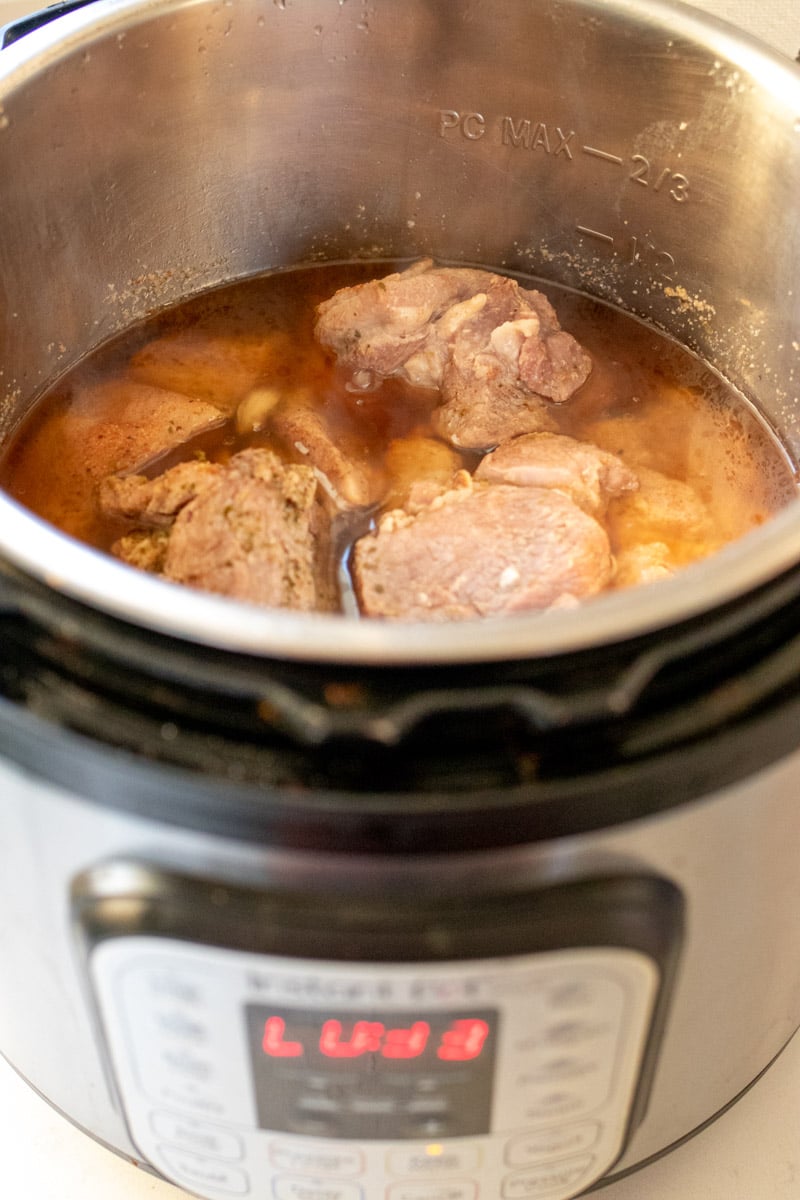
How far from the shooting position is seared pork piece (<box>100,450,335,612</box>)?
1072 mm

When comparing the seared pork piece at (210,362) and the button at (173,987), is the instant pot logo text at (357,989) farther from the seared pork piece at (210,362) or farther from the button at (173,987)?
the seared pork piece at (210,362)

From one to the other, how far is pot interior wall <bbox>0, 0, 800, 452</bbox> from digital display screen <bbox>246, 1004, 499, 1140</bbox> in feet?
2.82

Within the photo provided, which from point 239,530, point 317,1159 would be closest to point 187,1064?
point 317,1159

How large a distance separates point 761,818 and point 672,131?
36.9 inches

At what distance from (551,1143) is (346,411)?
831mm

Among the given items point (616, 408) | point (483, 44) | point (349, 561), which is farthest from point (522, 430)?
point (483, 44)

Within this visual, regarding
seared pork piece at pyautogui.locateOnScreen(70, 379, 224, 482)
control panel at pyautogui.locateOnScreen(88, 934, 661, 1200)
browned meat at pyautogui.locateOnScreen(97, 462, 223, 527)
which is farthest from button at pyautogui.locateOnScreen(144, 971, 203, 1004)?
seared pork piece at pyautogui.locateOnScreen(70, 379, 224, 482)

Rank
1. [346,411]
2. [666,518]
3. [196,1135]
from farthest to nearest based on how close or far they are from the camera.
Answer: [346,411], [666,518], [196,1135]

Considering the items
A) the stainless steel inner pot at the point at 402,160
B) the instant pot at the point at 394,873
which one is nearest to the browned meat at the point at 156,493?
the stainless steel inner pot at the point at 402,160

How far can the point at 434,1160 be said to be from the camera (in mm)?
876

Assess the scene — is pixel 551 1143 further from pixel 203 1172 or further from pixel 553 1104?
pixel 203 1172

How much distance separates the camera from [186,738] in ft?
2.18

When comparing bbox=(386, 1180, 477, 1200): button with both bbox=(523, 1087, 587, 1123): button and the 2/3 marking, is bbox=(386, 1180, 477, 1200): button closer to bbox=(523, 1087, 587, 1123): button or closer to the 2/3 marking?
bbox=(523, 1087, 587, 1123): button

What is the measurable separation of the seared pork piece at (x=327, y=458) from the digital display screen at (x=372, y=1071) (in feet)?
2.06
